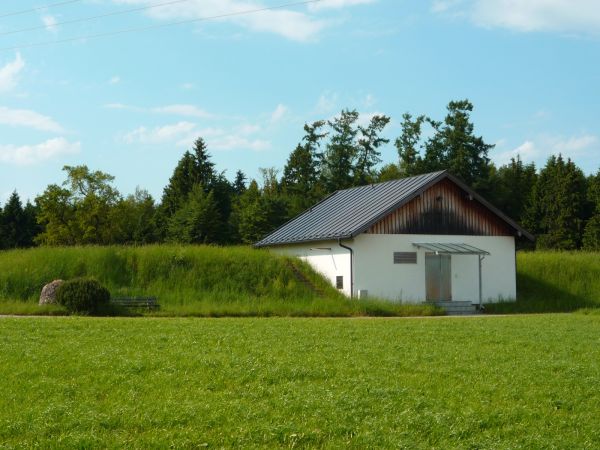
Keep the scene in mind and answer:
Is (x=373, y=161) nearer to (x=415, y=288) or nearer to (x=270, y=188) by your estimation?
(x=270, y=188)

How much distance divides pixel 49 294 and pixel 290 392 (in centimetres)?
1685

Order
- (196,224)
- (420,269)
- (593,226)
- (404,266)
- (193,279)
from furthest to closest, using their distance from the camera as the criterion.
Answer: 1. (593,226)
2. (196,224)
3. (420,269)
4. (404,266)
5. (193,279)

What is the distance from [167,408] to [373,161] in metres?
57.9

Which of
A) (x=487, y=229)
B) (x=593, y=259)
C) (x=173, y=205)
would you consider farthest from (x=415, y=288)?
(x=173, y=205)

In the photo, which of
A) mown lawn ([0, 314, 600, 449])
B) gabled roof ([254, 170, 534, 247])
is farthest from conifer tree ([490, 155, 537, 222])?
mown lawn ([0, 314, 600, 449])

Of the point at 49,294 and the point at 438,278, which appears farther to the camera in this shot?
the point at 438,278

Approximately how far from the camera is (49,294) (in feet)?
76.6

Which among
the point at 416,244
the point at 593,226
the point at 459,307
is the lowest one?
the point at 459,307

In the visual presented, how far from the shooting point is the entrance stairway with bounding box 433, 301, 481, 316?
1131 inches

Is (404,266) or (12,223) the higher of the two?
(12,223)

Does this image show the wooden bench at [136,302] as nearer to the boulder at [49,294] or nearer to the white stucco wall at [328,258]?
the boulder at [49,294]

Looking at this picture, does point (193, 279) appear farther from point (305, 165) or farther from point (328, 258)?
point (305, 165)

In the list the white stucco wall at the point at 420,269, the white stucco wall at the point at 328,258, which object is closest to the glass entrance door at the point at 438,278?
the white stucco wall at the point at 420,269

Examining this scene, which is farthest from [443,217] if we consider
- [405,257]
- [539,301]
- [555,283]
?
[555,283]
